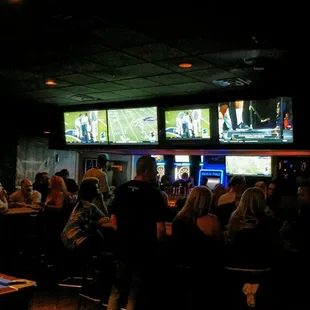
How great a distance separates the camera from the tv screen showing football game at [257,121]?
575 centimetres

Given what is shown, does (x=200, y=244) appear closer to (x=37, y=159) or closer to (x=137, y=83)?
(x=137, y=83)

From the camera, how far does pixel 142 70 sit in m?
5.28

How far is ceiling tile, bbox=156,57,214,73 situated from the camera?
470cm

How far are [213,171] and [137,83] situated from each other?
6.27m

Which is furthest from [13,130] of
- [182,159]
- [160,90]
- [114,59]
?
[114,59]

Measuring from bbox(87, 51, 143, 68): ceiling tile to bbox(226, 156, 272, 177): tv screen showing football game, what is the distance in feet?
21.8

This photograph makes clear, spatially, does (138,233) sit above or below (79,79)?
below

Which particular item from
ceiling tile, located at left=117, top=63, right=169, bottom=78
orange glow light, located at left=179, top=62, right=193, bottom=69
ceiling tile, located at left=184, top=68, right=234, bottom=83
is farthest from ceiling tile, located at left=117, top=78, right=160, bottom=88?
orange glow light, located at left=179, top=62, right=193, bottom=69

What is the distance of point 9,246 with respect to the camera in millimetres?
7012

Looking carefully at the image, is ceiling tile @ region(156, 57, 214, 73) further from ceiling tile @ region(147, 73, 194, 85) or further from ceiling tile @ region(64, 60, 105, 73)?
ceiling tile @ region(64, 60, 105, 73)

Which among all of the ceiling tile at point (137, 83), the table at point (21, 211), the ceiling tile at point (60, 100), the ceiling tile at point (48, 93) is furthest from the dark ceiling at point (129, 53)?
the table at point (21, 211)

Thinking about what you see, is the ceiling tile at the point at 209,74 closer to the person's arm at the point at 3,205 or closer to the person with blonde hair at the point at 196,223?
the person with blonde hair at the point at 196,223

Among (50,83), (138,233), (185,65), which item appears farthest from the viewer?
(50,83)

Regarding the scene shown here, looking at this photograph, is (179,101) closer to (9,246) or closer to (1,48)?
(1,48)
